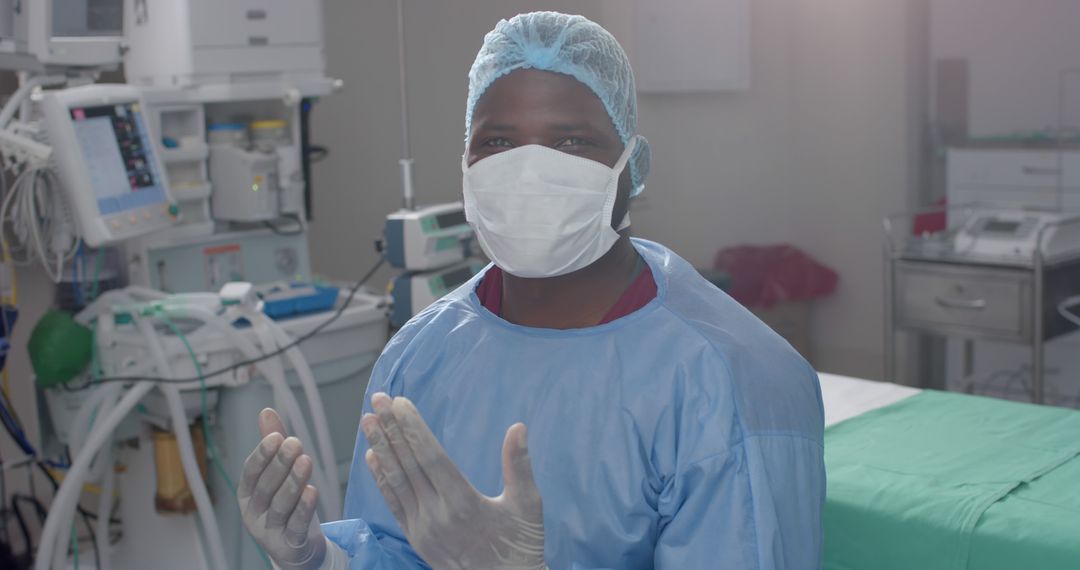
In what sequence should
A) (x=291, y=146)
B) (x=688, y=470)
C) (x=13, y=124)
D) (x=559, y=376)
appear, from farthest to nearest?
1. (x=291, y=146)
2. (x=13, y=124)
3. (x=559, y=376)
4. (x=688, y=470)

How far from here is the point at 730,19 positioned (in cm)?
489

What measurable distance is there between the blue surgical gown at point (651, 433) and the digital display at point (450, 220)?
154 centimetres

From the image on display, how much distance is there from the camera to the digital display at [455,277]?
2983mm

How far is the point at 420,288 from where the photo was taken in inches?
115

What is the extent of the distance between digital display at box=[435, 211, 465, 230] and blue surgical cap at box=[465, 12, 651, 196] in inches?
61.4

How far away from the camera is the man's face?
1.34 metres

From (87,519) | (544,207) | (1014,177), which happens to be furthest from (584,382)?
(1014,177)

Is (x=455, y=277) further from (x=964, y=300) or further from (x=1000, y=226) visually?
(x=1000, y=226)

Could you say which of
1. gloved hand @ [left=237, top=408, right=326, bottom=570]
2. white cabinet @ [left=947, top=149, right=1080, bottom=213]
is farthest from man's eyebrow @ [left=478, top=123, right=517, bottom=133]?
white cabinet @ [left=947, top=149, right=1080, bottom=213]

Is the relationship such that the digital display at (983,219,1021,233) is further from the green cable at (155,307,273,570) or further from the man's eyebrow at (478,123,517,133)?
the man's eyebrow at (478,123,517,133)

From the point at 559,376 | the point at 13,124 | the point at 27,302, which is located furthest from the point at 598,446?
the point at 27,302

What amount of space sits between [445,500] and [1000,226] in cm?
310

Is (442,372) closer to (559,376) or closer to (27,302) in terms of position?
(559,376)

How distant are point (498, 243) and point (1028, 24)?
12.4 ft
